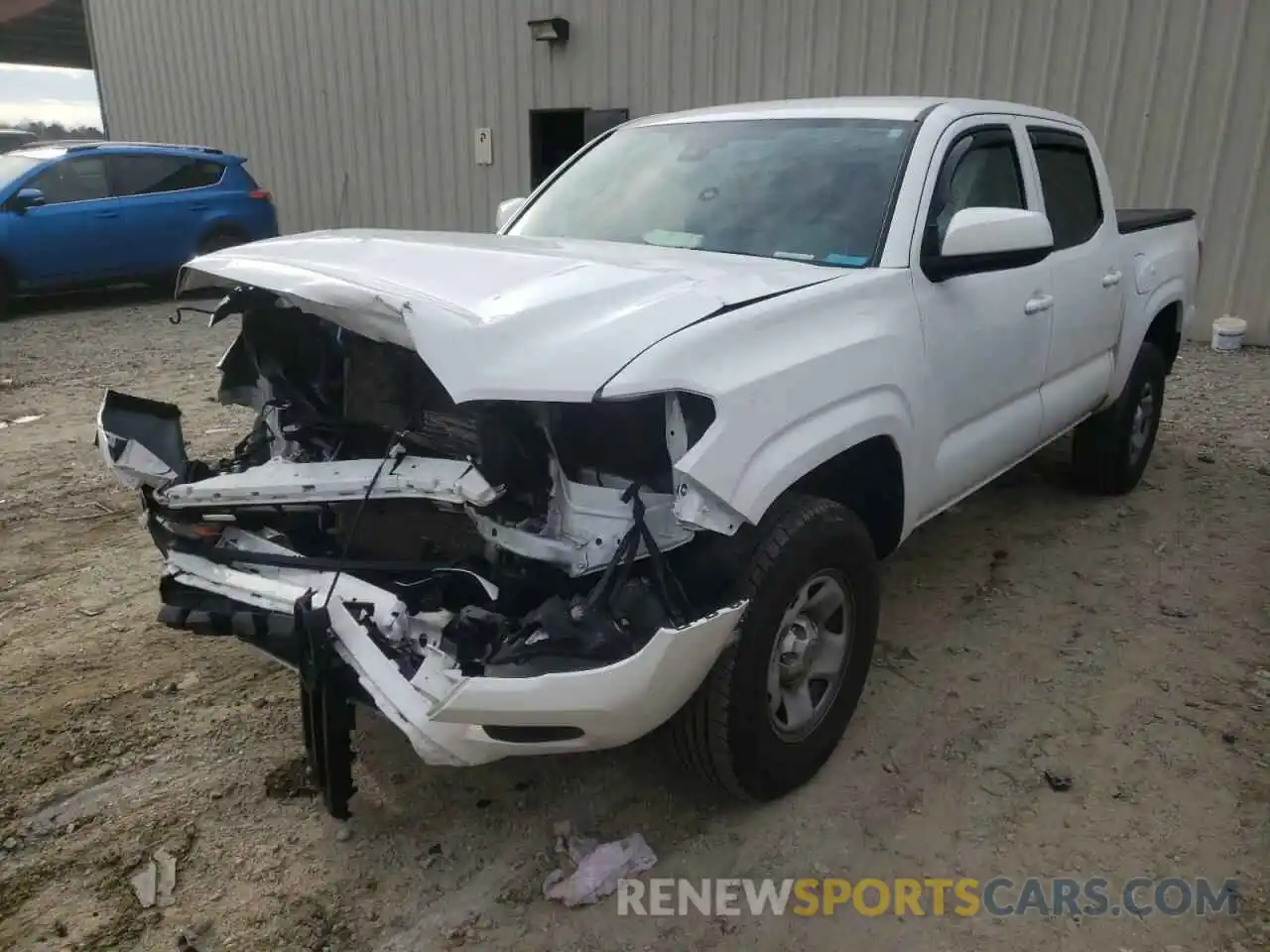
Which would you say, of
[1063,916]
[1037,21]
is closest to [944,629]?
[1063,916]

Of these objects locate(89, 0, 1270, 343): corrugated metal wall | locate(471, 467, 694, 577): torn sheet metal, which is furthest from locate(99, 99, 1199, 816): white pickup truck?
locate(89, 0, 1270, 343): corrugated metal wall

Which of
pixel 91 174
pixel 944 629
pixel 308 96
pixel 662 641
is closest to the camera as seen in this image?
pixel 662 641

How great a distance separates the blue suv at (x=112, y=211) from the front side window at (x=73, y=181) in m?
0.01

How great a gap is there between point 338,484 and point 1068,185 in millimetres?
3346

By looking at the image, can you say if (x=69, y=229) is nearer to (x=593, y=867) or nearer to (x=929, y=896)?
(x=593, y=867)

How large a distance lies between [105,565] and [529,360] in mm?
2897

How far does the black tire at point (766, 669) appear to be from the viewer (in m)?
2.29

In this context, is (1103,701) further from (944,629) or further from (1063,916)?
(1063,916)

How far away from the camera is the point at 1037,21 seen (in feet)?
26.1

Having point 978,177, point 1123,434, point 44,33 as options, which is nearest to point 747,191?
point 978,177

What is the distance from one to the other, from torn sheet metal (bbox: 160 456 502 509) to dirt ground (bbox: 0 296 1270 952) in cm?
79

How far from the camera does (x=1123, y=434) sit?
4688 millimetres

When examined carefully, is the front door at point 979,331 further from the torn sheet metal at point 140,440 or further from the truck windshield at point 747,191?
the torn sheet metal at point 140,440

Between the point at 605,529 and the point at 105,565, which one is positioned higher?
the point at 605,529
